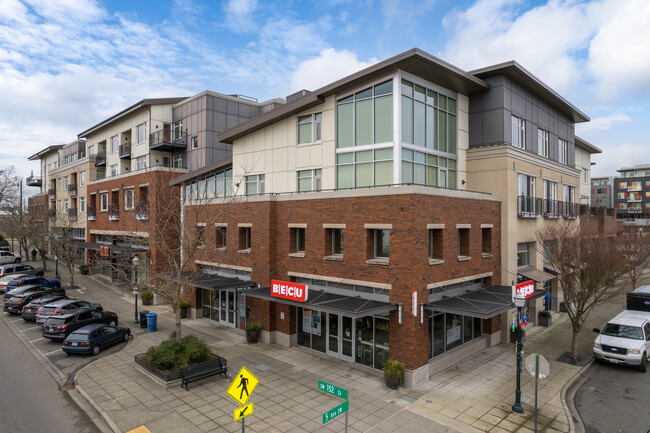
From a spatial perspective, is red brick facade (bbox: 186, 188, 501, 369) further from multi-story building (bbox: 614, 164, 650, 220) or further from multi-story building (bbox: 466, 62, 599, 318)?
multi-story building (bbox: 614, 164, 650, 220)

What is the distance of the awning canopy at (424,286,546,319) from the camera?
1515cm

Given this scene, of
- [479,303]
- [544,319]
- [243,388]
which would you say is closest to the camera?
[243,388]

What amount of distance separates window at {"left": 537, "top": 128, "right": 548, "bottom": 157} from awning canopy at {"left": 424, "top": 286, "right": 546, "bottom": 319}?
425 inches

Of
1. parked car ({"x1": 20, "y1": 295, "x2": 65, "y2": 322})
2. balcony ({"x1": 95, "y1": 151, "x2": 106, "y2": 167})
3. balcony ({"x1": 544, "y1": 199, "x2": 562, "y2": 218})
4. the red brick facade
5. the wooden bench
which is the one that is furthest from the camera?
balcony ({"x1": 95, "y1": 151, "x2": 106, "y2": 167})

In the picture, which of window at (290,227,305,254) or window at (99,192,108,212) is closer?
Result: window at (290,227,305,254)

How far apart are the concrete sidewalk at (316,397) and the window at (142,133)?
22.8 m

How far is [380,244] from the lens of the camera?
55.3 ft

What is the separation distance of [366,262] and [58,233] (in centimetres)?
3561

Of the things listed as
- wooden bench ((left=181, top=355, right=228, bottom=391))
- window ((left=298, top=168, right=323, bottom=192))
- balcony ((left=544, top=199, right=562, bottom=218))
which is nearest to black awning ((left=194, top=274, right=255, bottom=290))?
wooden bench ((left=181, top=355, right=228, bottom=391))

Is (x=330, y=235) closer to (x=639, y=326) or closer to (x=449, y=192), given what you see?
(x=449, y=192)

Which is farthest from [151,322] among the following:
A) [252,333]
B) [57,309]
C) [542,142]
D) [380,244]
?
[542,142]

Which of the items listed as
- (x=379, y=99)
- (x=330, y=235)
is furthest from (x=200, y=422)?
(x=379, y=99)

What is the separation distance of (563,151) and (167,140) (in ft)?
108

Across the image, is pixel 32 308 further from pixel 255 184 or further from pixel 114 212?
pixel 255 184
